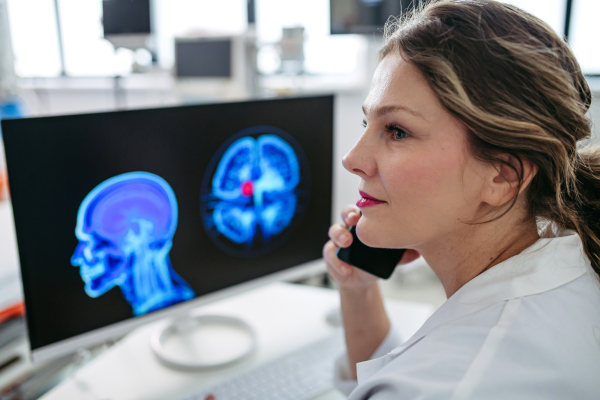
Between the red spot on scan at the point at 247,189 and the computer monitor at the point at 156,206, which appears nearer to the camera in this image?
the computer monitor at the point at 156,206

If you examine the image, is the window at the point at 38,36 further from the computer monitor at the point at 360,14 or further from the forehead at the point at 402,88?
the forehead at the point at 402,88

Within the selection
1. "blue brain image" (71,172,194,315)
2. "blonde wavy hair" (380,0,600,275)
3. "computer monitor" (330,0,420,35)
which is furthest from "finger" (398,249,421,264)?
"computer monitor" (330,0,420,35)

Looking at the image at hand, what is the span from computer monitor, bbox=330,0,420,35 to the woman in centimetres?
118

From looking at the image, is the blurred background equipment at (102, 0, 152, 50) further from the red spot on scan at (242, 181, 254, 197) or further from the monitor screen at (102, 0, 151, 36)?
the red spot on scan at (242, 181, 254, 197)

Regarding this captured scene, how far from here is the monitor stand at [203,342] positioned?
3.29 feet

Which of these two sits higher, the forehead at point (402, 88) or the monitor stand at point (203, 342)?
the forehead at point (402, 88)

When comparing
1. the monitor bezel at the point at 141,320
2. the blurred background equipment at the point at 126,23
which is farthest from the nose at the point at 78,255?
the blurred background equipment at the point at 126,23

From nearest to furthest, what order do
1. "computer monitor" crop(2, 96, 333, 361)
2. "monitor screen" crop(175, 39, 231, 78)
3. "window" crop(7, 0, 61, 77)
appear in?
1. "computer monitor" crop(2, 96, 333, 361)
2. "monitor screen" crop(175, 39, 231, 78)
3. "window" crop(7, 0, 61, 77)

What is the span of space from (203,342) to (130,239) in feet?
1.06

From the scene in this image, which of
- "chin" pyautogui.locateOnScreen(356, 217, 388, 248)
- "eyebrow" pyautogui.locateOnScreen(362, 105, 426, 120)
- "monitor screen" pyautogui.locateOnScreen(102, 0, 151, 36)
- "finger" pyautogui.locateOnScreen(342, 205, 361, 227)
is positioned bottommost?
"finger" pyautogui.locateOnScreen(342, 205, 361, 227)

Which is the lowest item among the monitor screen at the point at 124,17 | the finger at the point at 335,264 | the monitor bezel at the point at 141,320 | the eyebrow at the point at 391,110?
the monitor bezel at the point at 141,320

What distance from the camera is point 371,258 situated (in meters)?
0.96

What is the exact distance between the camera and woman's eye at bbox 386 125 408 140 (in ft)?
2.24

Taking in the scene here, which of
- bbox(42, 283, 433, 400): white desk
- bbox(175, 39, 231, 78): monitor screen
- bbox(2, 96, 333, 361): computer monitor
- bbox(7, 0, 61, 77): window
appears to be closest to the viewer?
bbox(2, 96, 333, 361): computer monitor
